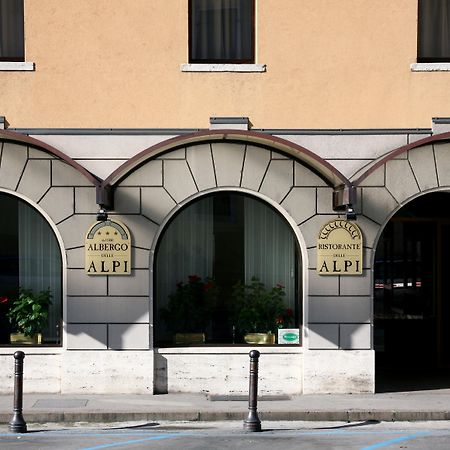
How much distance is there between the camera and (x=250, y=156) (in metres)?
14.4

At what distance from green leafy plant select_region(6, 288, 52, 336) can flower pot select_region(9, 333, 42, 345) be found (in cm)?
6

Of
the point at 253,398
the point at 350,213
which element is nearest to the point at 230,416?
the point at 253,398

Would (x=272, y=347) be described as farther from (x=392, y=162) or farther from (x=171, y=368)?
(x=392, y=162)

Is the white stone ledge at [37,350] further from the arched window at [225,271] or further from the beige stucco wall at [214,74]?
the beige stucco wall at [214,74]

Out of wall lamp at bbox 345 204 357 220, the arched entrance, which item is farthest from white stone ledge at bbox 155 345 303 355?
the arched entrance

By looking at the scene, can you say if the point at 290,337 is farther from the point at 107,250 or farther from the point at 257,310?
the point at 107,250

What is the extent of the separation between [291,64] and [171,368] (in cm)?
494

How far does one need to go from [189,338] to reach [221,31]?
4.78 m

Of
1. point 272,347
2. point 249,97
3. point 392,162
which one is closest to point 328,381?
point 272,347

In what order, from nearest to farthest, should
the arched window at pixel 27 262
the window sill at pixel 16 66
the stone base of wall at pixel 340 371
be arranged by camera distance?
the stone base of wall at pixel 340 371 → the window sill at pixel 16 66 → the arched window at pixel 27 262

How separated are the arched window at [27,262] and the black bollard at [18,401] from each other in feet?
9.88

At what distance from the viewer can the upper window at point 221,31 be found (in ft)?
48.8

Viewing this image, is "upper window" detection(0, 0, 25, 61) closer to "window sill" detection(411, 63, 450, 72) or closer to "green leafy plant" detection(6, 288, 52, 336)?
"green leafy plant" detection(6, 288, 52, 336)

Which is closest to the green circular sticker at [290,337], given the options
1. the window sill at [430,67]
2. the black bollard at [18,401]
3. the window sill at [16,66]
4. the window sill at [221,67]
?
the window sill at [221,67]
